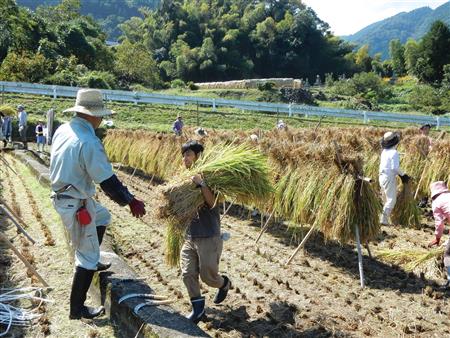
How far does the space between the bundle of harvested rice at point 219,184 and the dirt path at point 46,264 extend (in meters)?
1.08

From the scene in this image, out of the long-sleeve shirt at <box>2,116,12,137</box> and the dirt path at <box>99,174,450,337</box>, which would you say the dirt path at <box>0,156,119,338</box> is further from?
the long-sleeve shirt at <box>2,116,12,137</box>

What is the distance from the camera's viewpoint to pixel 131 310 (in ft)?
12.7

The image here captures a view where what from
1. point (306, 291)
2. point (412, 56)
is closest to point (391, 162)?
point (306, 291)

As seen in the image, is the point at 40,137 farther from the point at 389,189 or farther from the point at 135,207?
the point at 135,207

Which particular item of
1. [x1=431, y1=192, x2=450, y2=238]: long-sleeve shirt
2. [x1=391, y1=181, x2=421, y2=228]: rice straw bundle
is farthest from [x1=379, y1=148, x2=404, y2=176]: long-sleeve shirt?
[x1=431, y1=192, x2=450, y2=238]: long-sleeve shirt

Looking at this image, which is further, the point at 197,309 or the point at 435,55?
the point at 435,55

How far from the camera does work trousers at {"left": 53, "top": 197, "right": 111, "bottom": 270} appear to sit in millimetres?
3846

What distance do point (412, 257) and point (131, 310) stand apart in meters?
3.57

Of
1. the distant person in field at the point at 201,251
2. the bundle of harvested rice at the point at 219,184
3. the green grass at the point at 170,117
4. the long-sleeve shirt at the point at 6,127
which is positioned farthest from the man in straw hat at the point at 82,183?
the green grass at the point at 170,117

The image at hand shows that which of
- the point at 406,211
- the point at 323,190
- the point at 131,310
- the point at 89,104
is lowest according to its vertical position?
the point at 406,211

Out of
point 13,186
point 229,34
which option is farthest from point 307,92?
point 13,186

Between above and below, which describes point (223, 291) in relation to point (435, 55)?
below

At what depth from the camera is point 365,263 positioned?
608cm

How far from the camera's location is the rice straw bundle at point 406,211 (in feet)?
25.1
